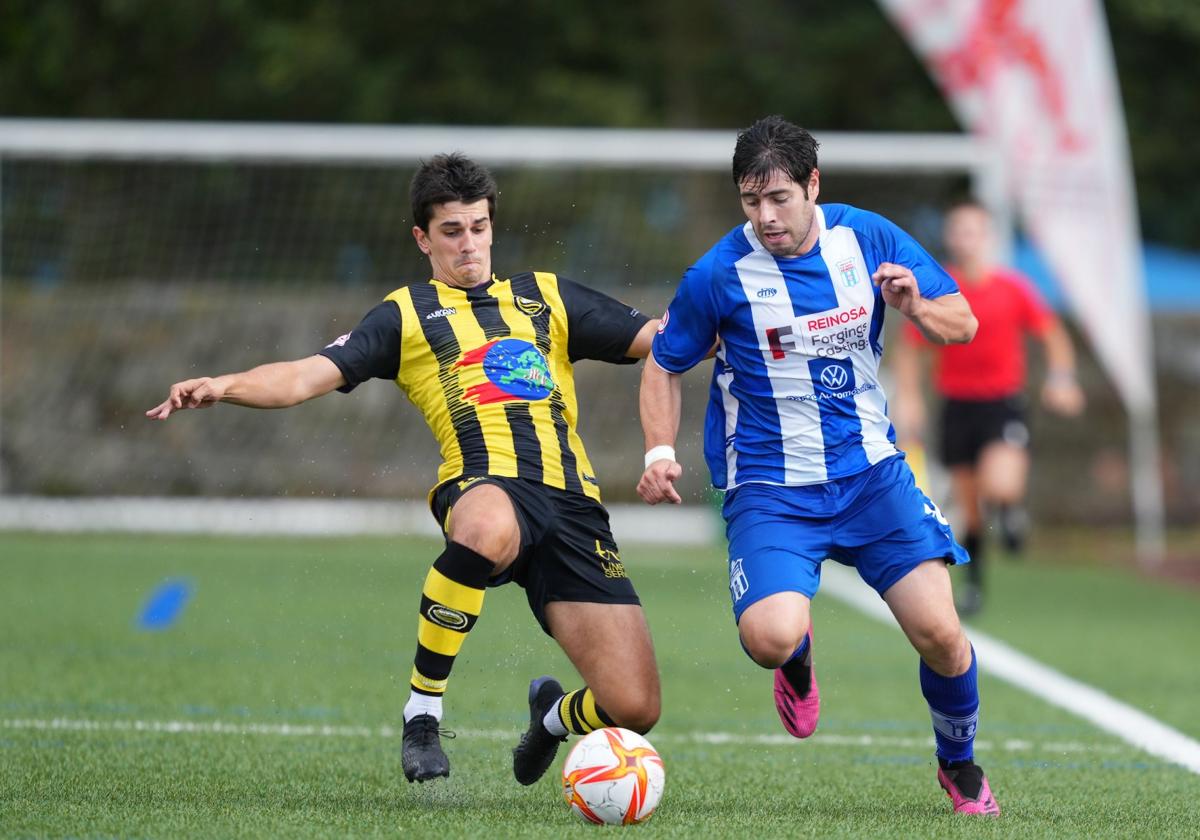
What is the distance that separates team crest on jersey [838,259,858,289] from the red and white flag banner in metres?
8.98

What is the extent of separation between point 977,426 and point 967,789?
6345 mm

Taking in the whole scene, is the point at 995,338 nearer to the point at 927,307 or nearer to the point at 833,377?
the point at 833,377

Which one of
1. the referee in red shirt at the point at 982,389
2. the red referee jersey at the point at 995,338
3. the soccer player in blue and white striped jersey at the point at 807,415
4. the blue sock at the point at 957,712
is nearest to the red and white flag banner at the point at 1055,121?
the referee in red shirt at the point at 982,389

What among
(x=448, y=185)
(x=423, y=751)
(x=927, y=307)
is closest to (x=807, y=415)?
(x=927, y=307)

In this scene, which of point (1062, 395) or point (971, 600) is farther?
point (971, 600)

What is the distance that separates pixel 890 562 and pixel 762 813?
0.80 metres

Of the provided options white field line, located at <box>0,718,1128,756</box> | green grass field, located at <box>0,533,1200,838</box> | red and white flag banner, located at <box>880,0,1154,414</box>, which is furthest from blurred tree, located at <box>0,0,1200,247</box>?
white field line, located at <box>0,718,1128,756</box>

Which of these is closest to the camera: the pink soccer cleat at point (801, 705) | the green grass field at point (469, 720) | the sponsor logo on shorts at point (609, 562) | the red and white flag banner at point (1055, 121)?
the green grass field at point (469, 720)

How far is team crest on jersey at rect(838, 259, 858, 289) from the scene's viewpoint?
17.2ft

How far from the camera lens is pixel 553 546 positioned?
5.19 m

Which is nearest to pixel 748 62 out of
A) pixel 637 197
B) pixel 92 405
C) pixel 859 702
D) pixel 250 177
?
pixel 637 197

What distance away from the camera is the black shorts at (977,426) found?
11.1 m

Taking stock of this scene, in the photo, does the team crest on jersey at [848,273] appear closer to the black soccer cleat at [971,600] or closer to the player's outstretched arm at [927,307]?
the player's outstretched arm at [927,307]

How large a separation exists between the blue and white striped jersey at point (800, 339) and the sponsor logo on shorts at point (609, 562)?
45cm
